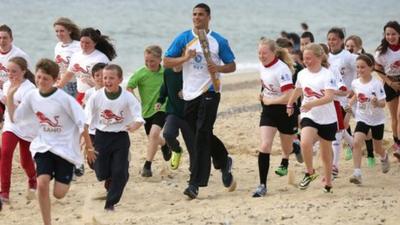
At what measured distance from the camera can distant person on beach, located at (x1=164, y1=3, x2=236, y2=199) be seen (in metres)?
9.99

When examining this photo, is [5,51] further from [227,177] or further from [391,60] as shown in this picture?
[391,60]

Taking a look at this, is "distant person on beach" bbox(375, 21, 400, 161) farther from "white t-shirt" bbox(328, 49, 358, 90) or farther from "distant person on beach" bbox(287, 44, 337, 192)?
"distant person on beach" bbox(287, 44, 337, 192)

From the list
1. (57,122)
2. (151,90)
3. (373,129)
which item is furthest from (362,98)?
(57,122)

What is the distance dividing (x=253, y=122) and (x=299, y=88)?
5.44m

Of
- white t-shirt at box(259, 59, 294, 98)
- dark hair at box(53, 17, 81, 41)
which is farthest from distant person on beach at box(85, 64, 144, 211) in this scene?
dark hair at box(53, 17, 81, 41)

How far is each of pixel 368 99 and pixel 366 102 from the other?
6 cm

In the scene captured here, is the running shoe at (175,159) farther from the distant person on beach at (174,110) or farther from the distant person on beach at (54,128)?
the distant person on beach at (54,128)

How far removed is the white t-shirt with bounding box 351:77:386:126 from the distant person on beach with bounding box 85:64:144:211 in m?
3.09

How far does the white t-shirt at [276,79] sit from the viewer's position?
1036 centimetres

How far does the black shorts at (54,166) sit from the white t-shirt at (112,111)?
77 centimetres

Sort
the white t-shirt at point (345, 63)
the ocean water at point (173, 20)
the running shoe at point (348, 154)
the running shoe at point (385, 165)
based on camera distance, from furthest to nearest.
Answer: the ocean water at point (173, 20) < the running shoe at point (348, 154) < the white t-shirt at point (345, 63) < the running shoe at point (385, 165)

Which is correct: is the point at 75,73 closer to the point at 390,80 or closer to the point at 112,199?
the point at 112,199

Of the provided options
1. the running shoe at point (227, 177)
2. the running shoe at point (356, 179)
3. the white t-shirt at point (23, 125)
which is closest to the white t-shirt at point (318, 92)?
the running shoe at point (356, 179)

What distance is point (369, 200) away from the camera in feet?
30.6
